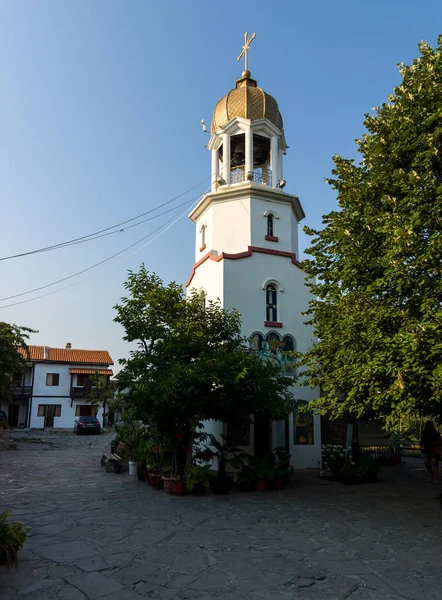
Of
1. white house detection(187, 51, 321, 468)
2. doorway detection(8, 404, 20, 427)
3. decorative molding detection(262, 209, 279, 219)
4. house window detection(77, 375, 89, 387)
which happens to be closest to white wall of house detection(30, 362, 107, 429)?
house window detection(77, 375, 89, 387)

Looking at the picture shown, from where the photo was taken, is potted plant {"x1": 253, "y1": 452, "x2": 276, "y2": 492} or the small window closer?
potted plant {"x1": 253, "y1": 452, "x2": 276, "y2": 492}

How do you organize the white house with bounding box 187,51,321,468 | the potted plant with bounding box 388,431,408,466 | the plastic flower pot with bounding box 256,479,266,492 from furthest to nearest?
the potted plant with bounding box 388,431,408,466, the white house with bounding box 187,51,321,468, the plastic flower pot with bounding box 256,479,266,492

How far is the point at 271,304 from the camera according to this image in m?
16.1

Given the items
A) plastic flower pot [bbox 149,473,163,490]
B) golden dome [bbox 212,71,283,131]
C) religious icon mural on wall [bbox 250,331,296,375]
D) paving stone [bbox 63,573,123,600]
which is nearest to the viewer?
paving stone [bbox 63,573,123,600]

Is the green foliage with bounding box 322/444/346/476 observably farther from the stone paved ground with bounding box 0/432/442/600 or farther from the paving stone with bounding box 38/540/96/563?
the paving stone with bounding box 38/540/96/563

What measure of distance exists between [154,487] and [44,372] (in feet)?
101

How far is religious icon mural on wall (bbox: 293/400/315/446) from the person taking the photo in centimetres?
1527

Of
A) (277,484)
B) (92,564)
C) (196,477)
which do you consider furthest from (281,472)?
(92,564)

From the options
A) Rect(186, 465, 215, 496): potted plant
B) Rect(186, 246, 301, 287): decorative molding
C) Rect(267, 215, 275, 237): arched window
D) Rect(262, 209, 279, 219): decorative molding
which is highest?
Rect(262, 209, 279, 219): decorative molding

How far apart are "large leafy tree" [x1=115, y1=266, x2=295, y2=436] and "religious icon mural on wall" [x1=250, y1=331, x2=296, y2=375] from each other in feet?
7.10

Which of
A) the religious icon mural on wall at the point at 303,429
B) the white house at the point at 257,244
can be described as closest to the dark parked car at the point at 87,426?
the white house at the point at 257,244

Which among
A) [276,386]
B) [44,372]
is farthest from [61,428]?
[276,386]

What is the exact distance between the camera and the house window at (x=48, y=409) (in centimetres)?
3931

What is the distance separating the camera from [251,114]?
17766mm
